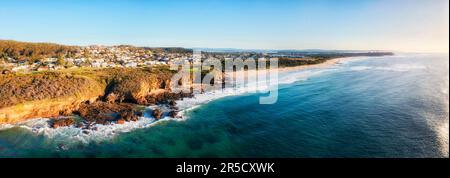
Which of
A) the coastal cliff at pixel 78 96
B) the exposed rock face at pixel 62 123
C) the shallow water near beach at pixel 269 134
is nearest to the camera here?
the shallow water near beach at pixel 269 134

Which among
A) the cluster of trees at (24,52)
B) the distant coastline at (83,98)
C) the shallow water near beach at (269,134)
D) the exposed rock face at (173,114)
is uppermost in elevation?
the cluster of trees at (24,52)

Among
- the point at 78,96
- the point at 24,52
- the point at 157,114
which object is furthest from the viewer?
the point at 24,52

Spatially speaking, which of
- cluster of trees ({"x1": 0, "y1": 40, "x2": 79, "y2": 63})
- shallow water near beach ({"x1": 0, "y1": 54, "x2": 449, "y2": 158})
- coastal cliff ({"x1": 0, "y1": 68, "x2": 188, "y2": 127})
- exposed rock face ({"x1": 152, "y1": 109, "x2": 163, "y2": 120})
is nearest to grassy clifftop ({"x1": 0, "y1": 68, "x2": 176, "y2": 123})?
coastal cliff ({"x1": 0, "y1": 68, "x2": 188, "y2": 127})

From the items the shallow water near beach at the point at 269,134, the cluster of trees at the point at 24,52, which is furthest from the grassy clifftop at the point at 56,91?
the cluster of trees at the point at 24,52

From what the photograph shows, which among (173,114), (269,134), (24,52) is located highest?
(24,52)

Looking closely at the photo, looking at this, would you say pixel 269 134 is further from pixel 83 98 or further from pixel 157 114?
pixel 83 98

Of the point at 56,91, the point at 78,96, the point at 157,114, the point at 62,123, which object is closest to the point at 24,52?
the point at 56,91

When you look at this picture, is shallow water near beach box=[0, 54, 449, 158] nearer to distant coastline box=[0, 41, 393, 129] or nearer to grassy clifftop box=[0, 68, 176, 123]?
distant coastline box=[0, 41, 393, 129]

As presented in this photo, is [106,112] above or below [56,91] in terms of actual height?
below

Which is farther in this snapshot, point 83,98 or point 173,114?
point 83,98

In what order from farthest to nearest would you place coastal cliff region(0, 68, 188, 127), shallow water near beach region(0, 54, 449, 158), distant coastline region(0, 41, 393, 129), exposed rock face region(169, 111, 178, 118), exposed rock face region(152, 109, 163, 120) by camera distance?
exposed rock face region(169, 111, 178, 118), exposed rock face region(152, 109, 163, 120), coastal cliff region(0, 68, 188, 127), distant coastline region(0, 41, 393, 129), shallow water near beach region(0, 54, 449, 158)

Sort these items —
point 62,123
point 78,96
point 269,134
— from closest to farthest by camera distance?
1. point 269,134
2. point 62,123
3. point 78,96

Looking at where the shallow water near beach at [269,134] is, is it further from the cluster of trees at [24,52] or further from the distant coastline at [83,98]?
the cluster of trees at [24,52]
